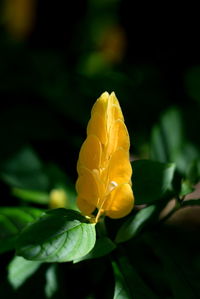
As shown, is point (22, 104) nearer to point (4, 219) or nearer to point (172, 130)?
point (172, 130)

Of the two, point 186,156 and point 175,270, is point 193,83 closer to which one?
point 186,156

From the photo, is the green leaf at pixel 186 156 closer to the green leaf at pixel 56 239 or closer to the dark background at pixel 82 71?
the dark background at pixel 82 71

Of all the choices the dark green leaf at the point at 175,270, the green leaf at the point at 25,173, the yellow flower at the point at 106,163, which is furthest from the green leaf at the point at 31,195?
the yellow flower at the point at 106,163

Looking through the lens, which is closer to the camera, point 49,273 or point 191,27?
point 49,273

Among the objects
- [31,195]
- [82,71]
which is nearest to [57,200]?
[31,195]

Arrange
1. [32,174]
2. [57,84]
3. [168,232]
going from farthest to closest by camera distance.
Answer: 1. [57,84]
2. [32,174]
3. [168,232]

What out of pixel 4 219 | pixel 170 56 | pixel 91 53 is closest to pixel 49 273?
pixel 4 219

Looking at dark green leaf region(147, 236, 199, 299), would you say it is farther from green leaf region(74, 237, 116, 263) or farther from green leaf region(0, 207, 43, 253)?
green leaf region(0, 207, 43, 253)

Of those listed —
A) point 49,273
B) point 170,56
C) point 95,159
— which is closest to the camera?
point 95,159
